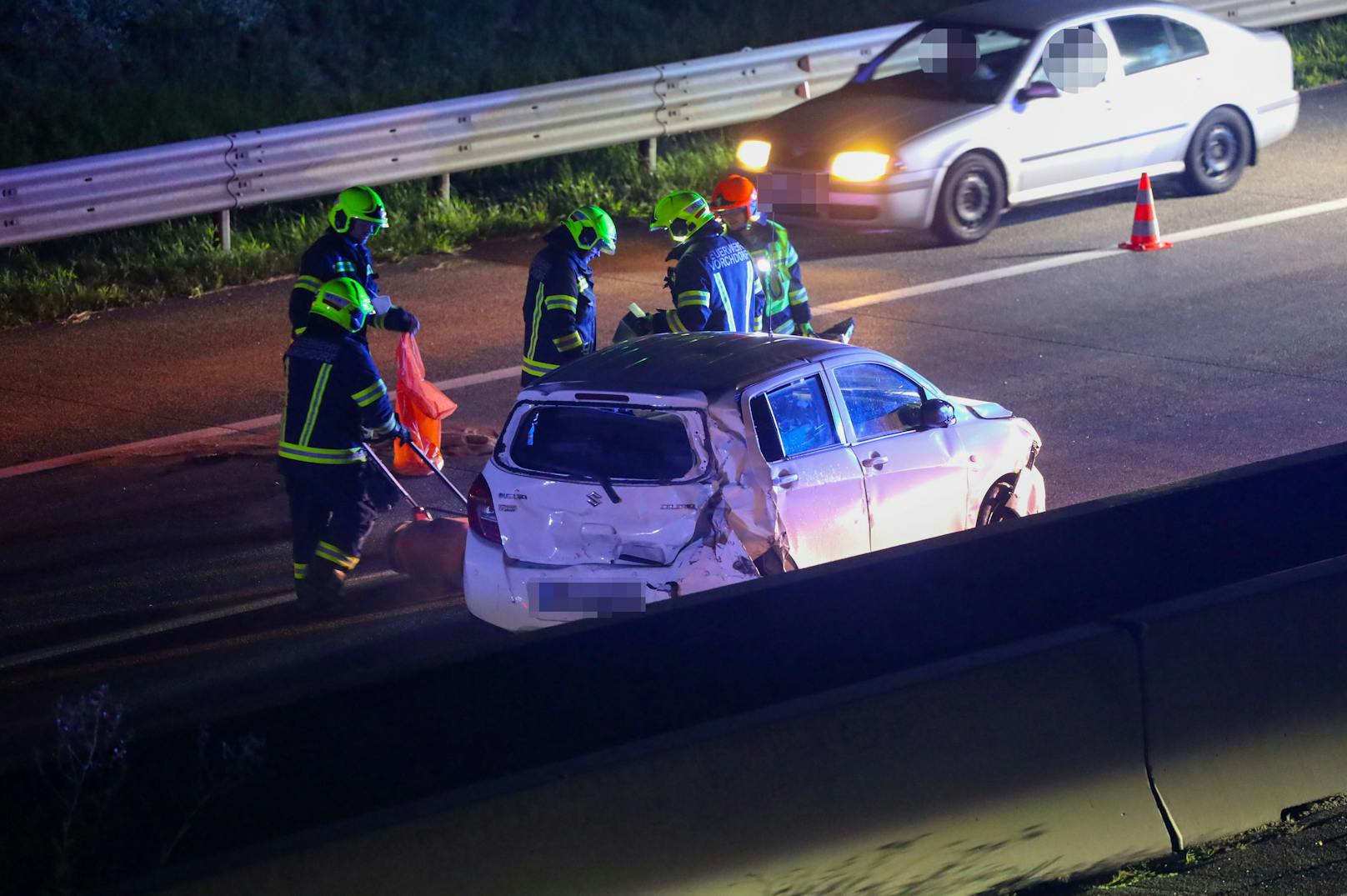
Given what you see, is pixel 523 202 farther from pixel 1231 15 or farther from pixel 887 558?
pixel 887 558

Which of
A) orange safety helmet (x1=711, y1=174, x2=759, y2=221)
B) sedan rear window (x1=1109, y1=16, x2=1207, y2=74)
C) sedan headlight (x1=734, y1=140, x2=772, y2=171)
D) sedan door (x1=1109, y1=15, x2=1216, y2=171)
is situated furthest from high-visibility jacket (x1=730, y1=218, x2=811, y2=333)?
sedan rear window (x1=1109, y1=16, x2=1207, y2=74)

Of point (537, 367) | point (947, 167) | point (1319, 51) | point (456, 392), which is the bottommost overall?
point (456, 392)

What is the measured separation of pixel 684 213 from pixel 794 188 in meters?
5.49

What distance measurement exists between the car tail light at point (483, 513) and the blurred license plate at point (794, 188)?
25.2ft

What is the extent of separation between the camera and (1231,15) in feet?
67.4

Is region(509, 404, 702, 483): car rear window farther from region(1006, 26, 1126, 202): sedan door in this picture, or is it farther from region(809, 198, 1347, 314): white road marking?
region(1006, 26, 1126, 202): sedan door

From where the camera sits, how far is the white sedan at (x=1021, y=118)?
49.2 feet

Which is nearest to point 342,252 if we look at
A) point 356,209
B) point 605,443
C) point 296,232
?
point 356,209

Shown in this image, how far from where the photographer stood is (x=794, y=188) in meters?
15.2

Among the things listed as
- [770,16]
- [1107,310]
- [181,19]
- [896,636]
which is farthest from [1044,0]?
[896,636]

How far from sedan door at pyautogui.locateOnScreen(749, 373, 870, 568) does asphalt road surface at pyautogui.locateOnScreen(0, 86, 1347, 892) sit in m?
1.65

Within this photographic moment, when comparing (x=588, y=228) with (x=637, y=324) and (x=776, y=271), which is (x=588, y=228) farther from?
(x=776, y=271)

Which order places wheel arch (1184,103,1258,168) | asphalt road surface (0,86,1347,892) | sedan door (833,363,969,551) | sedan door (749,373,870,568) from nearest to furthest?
sedan door (749,373,870,568)
sedan door (833,363,969,551)
asphalt road surface (0,86,1347,892)
wheel arch (1184,103,1258,168)

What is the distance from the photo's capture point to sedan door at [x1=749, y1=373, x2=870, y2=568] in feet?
24.3
